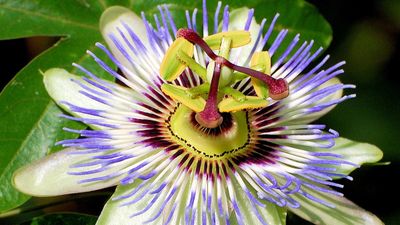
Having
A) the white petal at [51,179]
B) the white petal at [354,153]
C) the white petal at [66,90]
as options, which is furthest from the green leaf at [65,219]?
the white petal at [354,153]

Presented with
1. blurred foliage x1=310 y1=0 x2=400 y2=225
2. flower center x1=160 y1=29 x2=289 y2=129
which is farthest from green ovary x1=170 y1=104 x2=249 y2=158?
blurred foliage x1=310 y1=0 x2=400 y2=225

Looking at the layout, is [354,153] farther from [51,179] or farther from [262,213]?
[51,179]

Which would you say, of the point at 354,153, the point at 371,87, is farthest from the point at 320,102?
the point at 371,87

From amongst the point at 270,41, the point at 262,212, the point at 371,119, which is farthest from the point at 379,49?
the point at 262,212

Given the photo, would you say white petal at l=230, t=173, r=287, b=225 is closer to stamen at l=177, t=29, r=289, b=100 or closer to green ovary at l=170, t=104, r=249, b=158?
green ovary at l=170, t=104, r=249, b=158

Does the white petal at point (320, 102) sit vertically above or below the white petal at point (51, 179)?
above

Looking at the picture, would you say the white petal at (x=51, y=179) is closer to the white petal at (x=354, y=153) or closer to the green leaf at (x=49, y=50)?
the green leaf at (x=49, y=50)

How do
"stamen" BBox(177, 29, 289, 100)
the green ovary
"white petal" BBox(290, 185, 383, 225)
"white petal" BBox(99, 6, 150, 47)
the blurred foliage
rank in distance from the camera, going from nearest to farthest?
"stamen" BBox(177, 29, 289, 100) < "white petal" BBox(290, 185, 383, 225) < the green ovary < "white petal" BBox(99, 6, 150, 47) < the blurred foliage
